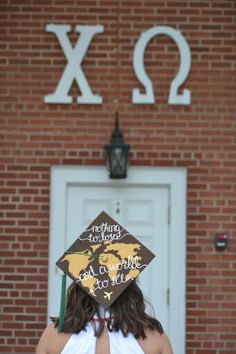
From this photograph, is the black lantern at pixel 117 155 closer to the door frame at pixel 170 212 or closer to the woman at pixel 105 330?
the door frame at pixel 170 212

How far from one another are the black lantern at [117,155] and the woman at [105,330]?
2629 mm

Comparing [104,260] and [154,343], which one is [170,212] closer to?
[104,260]

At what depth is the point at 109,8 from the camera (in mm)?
6059

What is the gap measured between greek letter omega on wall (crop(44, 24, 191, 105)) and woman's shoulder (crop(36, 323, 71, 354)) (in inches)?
124

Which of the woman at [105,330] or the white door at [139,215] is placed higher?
the white door at [139,215]

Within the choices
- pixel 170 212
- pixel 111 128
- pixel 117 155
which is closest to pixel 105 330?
pixel 117 155

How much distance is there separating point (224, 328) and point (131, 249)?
113 inches

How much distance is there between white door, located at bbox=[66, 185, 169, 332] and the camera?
19.7ft

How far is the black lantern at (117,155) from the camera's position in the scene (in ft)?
18.8

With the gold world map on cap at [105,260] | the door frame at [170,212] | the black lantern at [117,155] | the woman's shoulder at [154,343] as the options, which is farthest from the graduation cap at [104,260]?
the door frame at [170,212]

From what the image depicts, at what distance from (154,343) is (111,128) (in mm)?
3092

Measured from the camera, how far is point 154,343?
10.3 ft

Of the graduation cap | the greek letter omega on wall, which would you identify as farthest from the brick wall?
the graduation cap

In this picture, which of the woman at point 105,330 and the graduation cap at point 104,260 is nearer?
the woman at point 105,330
